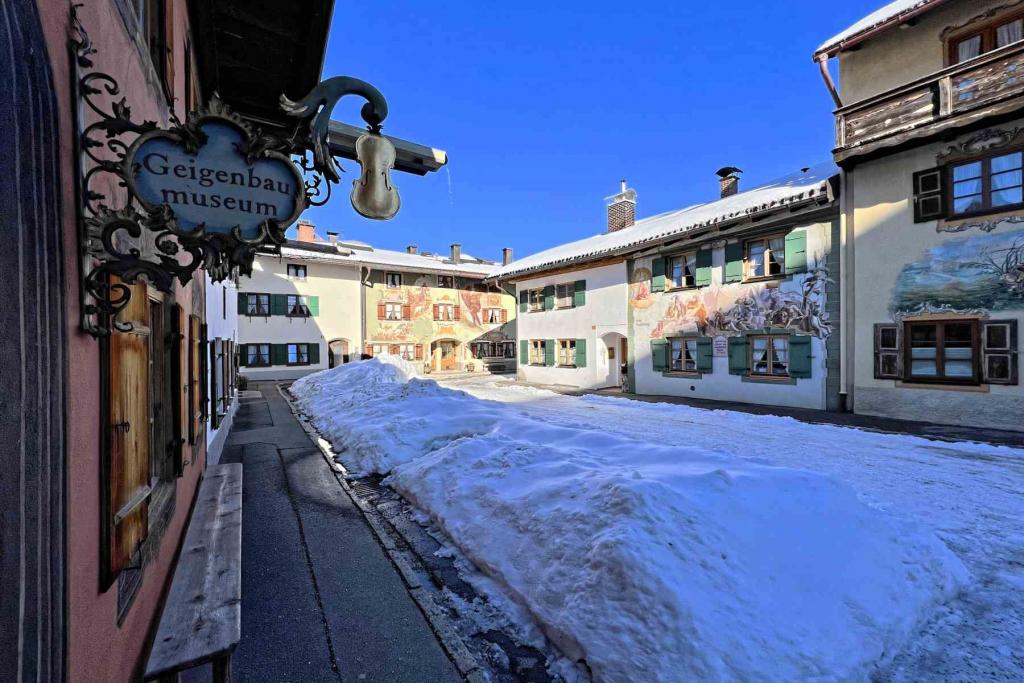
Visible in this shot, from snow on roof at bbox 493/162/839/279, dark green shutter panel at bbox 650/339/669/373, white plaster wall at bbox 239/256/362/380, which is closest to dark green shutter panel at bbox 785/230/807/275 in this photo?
snow on roof at bbox 493/162/839/279

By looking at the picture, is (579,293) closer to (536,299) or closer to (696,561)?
(536,299)

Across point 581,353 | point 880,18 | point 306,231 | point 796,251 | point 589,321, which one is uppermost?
point 880,18

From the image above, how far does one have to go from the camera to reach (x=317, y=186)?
2277 mm

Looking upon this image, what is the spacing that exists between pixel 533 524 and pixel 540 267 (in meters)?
Answer: 18.5

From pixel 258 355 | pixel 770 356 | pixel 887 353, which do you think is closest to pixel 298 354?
pixel 258 355

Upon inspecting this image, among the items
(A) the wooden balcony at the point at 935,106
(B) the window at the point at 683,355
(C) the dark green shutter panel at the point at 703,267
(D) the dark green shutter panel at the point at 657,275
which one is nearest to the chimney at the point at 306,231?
(D) the dark green shutter panel at the point at 657,275

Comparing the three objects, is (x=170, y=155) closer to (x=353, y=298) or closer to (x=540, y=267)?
(x=540, y=267)

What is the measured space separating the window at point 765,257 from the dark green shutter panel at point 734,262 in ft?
0.71

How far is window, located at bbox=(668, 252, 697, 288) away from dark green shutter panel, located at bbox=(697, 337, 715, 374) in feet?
6.58

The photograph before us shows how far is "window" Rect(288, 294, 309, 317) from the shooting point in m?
25.9

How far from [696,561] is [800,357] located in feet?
40.3

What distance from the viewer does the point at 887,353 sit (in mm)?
11617

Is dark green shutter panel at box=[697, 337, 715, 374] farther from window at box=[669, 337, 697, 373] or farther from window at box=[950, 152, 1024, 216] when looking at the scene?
window at box=[950, 152, 1024, 216]

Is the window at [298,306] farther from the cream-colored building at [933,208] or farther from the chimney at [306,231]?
the cream-colored building at [933,208]
